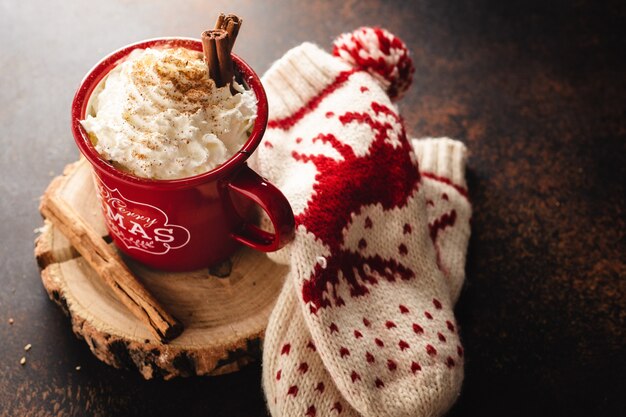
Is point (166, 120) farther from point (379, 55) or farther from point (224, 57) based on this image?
point (379, 55)

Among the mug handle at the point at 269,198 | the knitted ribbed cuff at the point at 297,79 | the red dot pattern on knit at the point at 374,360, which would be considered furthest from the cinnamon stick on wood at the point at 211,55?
the red dot pattern on knit at the point at 374,360

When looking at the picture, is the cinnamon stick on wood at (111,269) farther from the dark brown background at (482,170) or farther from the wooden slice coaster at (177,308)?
the dark brown background at (482,170)

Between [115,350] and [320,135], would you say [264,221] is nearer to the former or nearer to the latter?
[320,135]

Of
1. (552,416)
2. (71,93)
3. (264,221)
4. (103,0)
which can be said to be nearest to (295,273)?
(264,221)

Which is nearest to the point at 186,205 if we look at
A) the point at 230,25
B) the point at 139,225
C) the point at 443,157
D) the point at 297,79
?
the point at 139,225

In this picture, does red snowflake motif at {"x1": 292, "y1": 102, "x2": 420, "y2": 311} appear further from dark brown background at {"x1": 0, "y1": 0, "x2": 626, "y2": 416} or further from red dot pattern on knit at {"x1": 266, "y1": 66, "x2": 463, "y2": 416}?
dark brown background at {"x1": 0, "y1": 0, "x2": 626, "y2": 416}

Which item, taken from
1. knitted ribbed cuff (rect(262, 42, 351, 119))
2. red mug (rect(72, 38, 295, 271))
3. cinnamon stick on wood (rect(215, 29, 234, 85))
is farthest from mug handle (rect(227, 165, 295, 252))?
knitted ribbed cuff (rect(262, 42, 351, 119))
